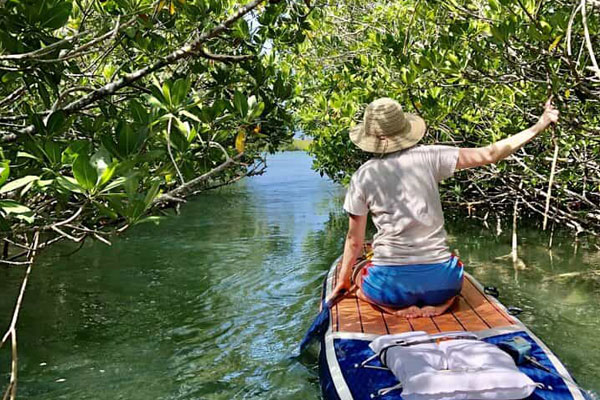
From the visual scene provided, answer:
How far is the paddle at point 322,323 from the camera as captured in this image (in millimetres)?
3808

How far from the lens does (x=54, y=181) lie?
6.71 feet

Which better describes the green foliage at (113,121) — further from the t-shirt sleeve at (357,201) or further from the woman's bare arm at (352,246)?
the woman's bare arm at (352,246)

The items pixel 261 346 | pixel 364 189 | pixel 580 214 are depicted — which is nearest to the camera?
pixel 364 189

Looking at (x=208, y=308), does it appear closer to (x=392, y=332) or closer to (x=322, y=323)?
(x=322, y=323)

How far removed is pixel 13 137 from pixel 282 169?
84.3 feet

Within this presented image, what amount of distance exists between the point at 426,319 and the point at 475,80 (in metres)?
1.54

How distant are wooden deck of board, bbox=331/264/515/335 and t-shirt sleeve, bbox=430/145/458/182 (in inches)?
34.8

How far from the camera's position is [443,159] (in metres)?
3.49

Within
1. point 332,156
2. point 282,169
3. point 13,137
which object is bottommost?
point 282,169

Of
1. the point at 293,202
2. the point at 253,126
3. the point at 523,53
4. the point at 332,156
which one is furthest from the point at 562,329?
the point at 293,202

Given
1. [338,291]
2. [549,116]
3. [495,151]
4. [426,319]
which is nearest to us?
[549,116]

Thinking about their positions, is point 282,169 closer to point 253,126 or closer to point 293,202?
point 293,202

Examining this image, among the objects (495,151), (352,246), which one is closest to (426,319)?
(352,246)

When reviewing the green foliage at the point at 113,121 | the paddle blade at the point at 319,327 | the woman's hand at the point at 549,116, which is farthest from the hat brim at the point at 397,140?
the paddle blade at the point at 319,327
